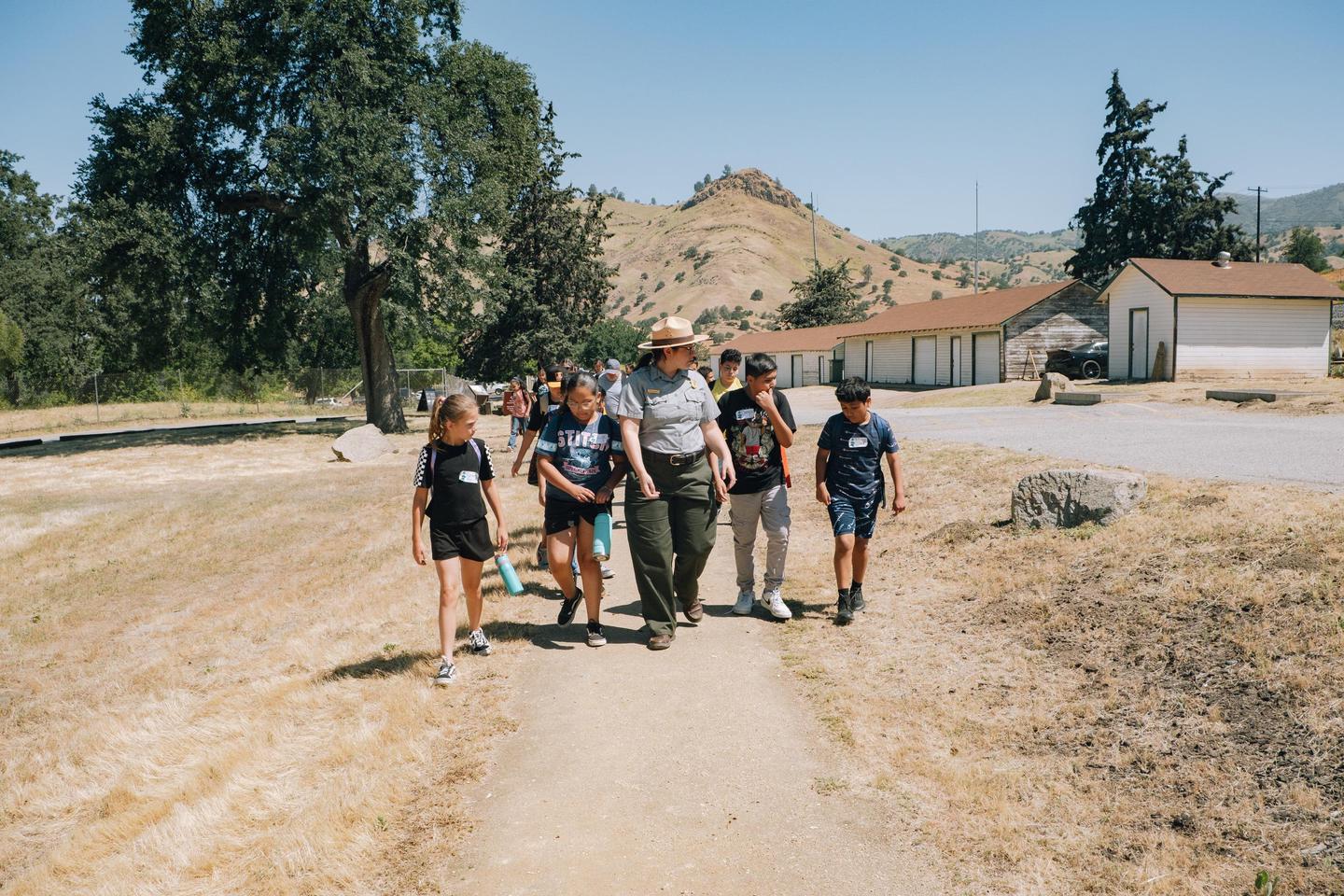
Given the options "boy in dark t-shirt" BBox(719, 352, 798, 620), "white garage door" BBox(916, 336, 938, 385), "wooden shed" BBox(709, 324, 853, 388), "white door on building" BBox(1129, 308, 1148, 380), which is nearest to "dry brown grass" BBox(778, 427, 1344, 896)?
"boy in dark t-shirt" BBox(719, 352, 798, 620)

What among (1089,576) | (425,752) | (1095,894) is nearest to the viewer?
(1095,894)

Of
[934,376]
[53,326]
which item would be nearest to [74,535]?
[934,376]

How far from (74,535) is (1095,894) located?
1552cm

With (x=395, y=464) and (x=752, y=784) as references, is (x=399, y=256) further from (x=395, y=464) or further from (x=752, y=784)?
(x=752, y=784)

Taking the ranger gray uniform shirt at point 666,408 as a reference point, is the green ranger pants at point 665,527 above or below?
below

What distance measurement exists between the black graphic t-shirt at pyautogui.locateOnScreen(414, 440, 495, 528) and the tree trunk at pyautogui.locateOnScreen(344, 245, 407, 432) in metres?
23.8

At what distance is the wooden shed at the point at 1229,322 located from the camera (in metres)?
29.5

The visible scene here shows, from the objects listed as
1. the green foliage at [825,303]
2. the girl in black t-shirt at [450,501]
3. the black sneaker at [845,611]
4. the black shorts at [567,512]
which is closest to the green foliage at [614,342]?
the green foliage at [825,303]

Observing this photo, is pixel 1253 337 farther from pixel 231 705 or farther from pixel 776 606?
pixel 231 705

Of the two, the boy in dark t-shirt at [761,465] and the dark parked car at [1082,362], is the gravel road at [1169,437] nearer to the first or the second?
the boy in dark t-shirt at [761,465]

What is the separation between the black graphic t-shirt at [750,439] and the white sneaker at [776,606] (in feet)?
2.76

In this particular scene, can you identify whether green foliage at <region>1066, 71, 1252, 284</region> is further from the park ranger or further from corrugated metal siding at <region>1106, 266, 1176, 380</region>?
the park ranger

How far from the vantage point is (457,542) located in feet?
19.1

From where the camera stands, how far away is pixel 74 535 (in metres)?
14.2
